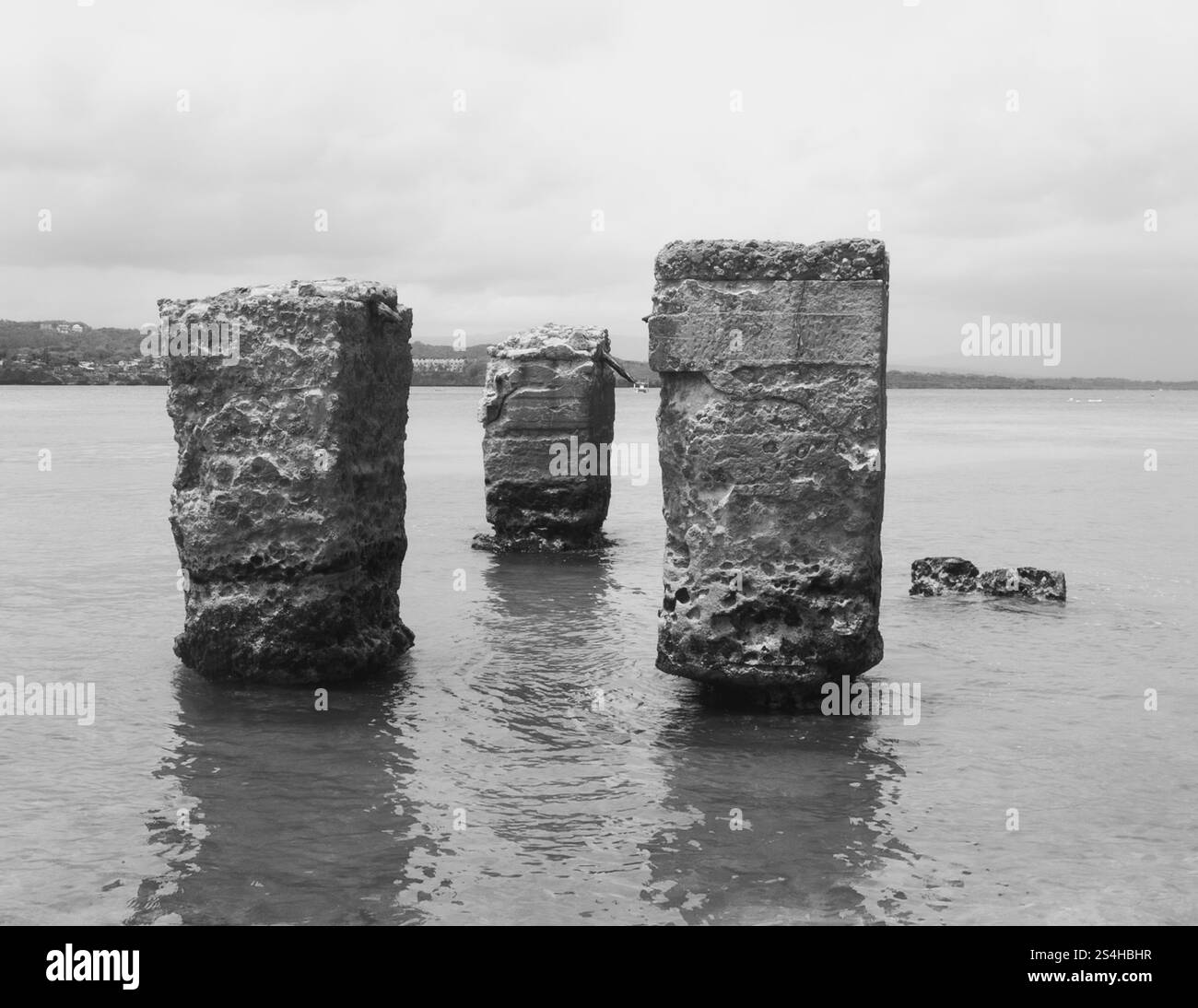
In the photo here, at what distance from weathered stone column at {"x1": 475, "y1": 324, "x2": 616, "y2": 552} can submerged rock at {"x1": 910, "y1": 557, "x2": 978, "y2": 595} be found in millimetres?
4146

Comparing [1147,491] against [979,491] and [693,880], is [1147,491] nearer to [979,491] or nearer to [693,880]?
[979,491]

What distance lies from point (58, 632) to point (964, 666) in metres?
6.93

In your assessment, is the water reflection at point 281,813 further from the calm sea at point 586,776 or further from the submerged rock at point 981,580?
the submerged rock at point 981,580

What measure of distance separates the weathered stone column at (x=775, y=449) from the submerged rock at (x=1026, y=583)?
4548 millimetres

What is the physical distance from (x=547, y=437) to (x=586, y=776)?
26.6 ft

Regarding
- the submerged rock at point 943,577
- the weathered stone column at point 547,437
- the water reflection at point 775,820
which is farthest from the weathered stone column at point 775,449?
the weathered stone column at point 547,437

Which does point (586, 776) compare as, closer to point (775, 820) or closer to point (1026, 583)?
point (775, 820)

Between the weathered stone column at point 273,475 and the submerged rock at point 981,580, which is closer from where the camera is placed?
the weathered stone column at point 273,475

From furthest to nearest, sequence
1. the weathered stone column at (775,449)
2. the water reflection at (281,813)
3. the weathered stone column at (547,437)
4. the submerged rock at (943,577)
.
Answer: the weathered stone column at (547,437) < the submerged rock at (943,577) < the weathered stone column at (775,449) < the water reflection at (281,813)

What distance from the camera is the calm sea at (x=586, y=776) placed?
506 centimetres

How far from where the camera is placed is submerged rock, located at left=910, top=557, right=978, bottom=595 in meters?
11.9

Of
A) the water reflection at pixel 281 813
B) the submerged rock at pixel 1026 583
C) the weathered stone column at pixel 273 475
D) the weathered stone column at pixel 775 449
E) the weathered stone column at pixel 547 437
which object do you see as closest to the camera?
the water reflection at pixel 281 813

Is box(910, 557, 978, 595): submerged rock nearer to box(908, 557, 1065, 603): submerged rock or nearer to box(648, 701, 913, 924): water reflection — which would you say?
box(908, 557, 1065, 603): submerged rock

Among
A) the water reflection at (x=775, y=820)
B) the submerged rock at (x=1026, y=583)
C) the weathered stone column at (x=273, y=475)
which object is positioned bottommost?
the water reflection at (x=775, y=820)
